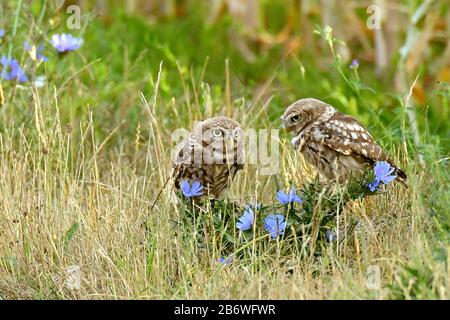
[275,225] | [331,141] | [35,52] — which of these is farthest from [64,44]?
[275,225]

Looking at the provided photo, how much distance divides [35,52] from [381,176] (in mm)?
2609

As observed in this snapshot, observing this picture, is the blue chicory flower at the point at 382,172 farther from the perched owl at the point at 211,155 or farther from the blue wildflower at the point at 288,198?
the perched owl at the point at 211,155

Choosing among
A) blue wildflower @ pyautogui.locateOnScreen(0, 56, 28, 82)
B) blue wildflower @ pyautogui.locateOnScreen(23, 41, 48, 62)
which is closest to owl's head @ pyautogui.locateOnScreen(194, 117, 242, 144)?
blue wildflower @ pyautogui.locateOnScreen(23, 41, 48, 62)

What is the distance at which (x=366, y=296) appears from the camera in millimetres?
4480

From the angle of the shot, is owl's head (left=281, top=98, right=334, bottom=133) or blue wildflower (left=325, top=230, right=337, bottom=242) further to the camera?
owl's head (left=281, top=98, right=334, bottom=133)

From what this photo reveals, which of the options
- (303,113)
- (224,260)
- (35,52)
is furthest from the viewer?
(35,52)

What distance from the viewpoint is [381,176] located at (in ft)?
16.6

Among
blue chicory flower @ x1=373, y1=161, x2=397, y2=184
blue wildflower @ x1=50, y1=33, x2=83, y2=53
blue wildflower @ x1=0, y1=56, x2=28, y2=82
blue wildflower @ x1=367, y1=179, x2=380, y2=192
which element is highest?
blue wildflower @ x1=50, y1=33, x2=83, y2=53

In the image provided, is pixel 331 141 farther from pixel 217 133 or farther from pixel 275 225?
pixel 275 225

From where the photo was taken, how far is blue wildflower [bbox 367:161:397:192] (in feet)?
16.7

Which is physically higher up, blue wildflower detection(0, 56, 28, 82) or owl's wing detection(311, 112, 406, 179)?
blue wildflower detection(0, 56, 28, 82)

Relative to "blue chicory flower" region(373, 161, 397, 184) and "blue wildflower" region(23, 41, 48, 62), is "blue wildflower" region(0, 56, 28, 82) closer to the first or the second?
"blue wildflower" region(23, 41, 48, 62)

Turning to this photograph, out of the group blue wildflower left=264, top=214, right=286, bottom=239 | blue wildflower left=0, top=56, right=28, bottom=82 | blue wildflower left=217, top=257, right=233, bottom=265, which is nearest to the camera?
blue wildflower left=217, top=257, right=233, bottom=265

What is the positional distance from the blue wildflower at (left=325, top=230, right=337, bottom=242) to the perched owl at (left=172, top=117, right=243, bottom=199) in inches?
28.1
